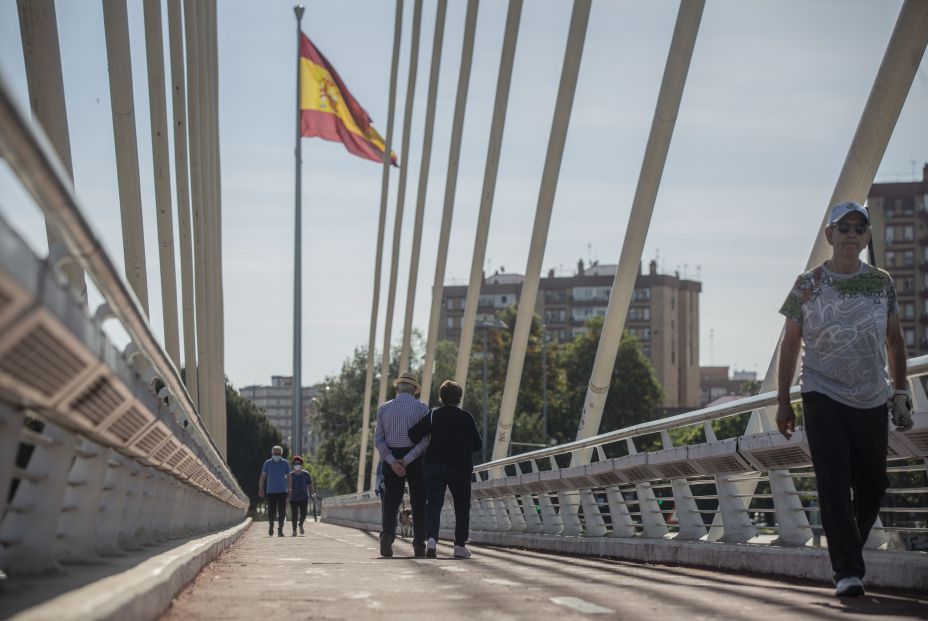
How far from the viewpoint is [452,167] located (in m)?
33.4

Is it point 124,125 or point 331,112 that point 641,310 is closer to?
point 331,112

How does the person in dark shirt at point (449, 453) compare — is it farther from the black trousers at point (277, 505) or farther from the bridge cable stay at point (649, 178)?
the black trousers at point (277, 505)

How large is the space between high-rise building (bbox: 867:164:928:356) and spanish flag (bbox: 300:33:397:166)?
110 m

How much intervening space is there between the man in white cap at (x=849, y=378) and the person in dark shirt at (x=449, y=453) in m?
5.63

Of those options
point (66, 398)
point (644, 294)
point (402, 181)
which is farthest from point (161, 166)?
point (644, 294)

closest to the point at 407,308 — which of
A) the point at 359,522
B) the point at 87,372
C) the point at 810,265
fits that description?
the point at 359,522

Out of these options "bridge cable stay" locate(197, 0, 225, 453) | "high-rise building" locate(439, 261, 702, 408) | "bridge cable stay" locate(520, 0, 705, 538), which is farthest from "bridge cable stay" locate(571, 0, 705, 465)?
"high-rise building" locate(439, 261, 702, 408)

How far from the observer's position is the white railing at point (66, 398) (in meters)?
3.67

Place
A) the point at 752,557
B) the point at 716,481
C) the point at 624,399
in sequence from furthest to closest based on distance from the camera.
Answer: the point at 624,399 < the point at 716,481 < the point at 752,557

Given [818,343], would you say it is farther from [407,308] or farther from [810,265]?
[407,308]

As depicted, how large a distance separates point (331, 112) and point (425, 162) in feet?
36.5

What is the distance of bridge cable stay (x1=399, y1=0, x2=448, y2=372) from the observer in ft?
112

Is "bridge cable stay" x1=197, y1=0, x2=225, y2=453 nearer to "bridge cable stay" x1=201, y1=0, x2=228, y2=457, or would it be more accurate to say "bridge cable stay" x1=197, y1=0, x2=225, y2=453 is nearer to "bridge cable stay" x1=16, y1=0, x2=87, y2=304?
"bridge cable stay" x1=201, y1=0, x2=228, y2=457

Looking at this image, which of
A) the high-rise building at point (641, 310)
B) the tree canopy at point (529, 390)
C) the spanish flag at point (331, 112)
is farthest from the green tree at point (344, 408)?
the spanish flag at point (331, 112)
